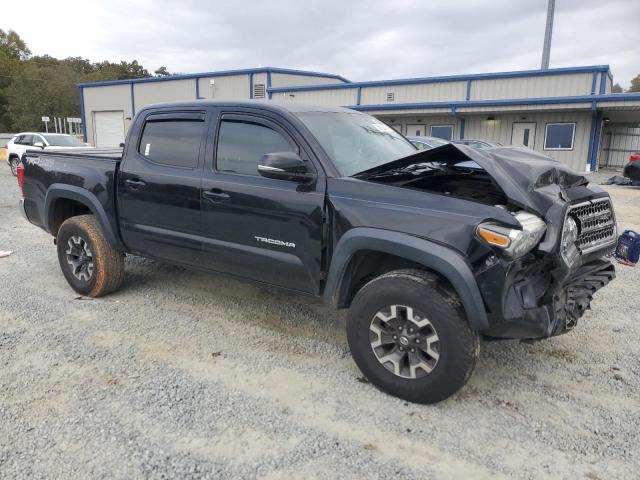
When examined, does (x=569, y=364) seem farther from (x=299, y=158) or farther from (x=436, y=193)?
(x=299, y=158)

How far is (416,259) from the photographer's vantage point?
9.78ft

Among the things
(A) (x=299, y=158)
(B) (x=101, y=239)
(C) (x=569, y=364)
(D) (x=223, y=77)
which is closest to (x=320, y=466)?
(A) (x=299, y=158)

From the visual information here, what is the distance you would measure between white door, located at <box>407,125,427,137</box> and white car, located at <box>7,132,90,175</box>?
51.8ft

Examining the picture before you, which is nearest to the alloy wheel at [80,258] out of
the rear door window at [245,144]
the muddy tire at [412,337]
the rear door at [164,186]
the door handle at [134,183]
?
the rear door at [164,186]

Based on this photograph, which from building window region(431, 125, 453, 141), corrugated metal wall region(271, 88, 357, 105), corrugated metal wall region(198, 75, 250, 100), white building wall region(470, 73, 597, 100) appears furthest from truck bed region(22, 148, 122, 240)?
corrugated metal wall region(198, 75, 250, 100)

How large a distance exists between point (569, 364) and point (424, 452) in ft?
5.43

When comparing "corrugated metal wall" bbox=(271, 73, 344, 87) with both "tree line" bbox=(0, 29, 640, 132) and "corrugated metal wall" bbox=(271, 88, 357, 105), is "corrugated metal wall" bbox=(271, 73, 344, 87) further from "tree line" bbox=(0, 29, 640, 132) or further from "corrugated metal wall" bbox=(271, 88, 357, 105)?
"tree line" bbox=(0, 29, 640, 132)

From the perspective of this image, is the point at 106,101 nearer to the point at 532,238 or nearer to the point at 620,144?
the point at 620,144

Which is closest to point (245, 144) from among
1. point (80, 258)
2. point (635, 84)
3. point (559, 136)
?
point (80, 258)

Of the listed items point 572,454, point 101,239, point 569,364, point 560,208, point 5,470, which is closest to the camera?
point 5,470

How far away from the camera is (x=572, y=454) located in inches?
104

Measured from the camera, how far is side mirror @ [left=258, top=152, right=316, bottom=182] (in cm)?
322

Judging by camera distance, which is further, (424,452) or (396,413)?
(396,413)

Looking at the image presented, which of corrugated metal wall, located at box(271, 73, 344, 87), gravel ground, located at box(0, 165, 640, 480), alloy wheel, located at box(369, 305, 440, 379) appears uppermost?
corrugated metal wall, located at box(271, 73, 344, 87)
